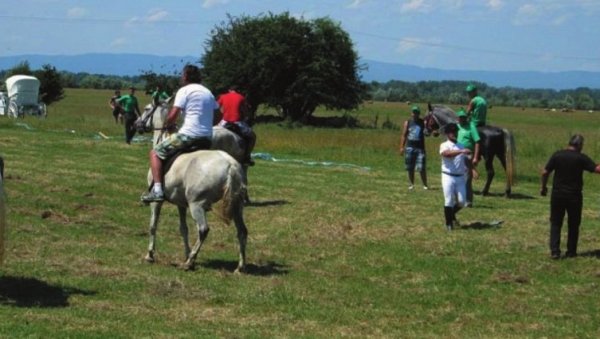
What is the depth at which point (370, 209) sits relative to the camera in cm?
1781

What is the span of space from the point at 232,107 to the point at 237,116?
0.20m

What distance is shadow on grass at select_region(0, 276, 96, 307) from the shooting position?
9695 millimetres

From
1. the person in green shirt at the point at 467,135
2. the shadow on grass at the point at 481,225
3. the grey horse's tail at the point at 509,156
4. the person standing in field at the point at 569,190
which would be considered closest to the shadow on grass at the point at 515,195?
the grey horse's tail at the point at 509,156

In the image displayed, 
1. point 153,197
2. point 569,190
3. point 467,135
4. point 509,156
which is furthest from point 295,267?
point 509,156

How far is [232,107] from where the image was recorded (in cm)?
1677

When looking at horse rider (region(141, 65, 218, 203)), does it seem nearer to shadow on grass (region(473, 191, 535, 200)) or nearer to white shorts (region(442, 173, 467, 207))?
white shorts (region(442, 173, 467, 207))

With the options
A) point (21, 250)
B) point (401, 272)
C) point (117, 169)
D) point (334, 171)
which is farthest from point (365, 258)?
point (334, 171)

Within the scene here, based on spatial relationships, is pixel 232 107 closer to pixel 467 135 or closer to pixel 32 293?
pixel 467 135

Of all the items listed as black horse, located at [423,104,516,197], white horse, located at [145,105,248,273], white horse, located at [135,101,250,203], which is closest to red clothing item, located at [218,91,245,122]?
white horse, located at [135,101,250,203]

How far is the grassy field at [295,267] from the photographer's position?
9531 mm

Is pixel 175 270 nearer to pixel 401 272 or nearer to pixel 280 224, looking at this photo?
pixel 401 272

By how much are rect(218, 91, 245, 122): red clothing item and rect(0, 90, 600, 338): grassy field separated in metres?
1.82

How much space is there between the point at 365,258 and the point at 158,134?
5211mm

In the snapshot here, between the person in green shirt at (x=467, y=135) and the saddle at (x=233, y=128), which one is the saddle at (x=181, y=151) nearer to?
the saddle at (x=233, y=128)
